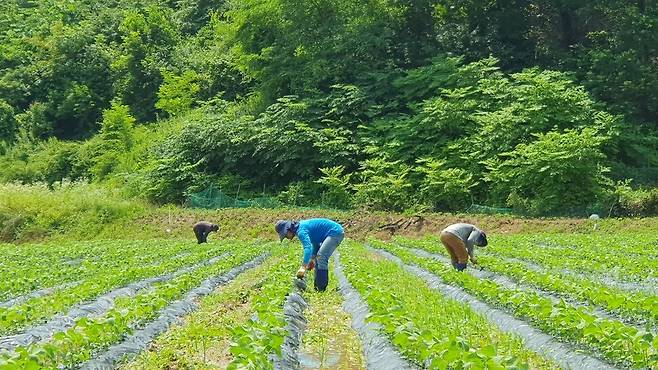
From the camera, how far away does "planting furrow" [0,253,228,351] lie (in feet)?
26.9

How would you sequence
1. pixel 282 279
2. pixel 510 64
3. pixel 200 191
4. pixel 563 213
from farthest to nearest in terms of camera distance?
pixel 510 64
pixel 200 191
pixel 563 213
pixel 282 279

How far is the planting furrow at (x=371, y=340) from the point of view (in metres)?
6.81

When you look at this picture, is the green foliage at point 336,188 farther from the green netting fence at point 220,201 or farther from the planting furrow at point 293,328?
the planting furrow at point 293,328

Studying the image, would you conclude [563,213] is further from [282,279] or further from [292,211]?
[282,279]

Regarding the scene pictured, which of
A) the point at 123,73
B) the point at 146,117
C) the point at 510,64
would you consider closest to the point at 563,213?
the point at 510,64

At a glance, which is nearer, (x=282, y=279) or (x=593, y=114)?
(x=282, y=279)

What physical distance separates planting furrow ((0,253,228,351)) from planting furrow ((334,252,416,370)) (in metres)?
3.55

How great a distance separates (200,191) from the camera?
119ft

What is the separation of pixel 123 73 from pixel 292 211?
92.6 feet

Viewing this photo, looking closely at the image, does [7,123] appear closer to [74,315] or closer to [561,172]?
[561,172]

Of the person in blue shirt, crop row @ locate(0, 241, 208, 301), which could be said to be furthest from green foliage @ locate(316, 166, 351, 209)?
the person in blue shirt

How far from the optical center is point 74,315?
1016 cm

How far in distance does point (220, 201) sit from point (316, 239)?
75.8ft

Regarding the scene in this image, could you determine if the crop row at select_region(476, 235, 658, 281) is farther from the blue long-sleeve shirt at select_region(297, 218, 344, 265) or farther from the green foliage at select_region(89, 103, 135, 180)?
the green foliage at select_region(89, 103, 135, 180)
